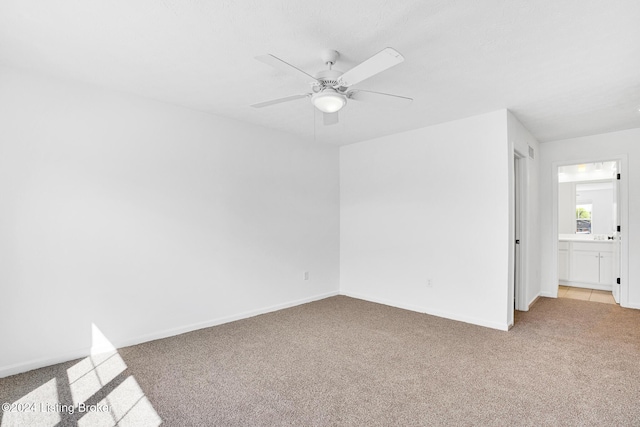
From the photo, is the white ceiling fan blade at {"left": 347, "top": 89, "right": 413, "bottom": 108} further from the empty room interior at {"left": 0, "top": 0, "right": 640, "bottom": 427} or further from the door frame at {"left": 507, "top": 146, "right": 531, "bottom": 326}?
the door frame at {"left": 507, "top": 146, "right": 531, "bottom": 326}

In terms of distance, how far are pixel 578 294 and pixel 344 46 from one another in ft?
18.0

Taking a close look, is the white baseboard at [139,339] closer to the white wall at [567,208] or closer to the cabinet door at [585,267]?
the cabinet door at [585,267]

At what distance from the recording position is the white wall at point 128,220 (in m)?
2.64

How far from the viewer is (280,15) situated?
1.93 m

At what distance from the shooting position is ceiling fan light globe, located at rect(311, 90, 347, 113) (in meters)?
2.33

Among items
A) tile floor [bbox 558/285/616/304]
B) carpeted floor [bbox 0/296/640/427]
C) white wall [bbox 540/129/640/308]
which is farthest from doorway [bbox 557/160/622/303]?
carpeted floor [bbox 0/296/640/427]

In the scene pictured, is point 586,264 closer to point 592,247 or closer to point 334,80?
point 592,247

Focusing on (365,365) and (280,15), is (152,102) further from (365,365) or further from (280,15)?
(365,365)

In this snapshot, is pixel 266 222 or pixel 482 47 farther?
pixel 266 222

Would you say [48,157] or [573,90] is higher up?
[573,90]

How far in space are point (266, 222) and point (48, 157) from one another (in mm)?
2292

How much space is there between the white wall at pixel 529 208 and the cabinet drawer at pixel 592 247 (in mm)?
1271

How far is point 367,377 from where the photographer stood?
8.27 ft

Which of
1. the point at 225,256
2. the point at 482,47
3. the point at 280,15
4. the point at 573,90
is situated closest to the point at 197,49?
the point at 280,15
